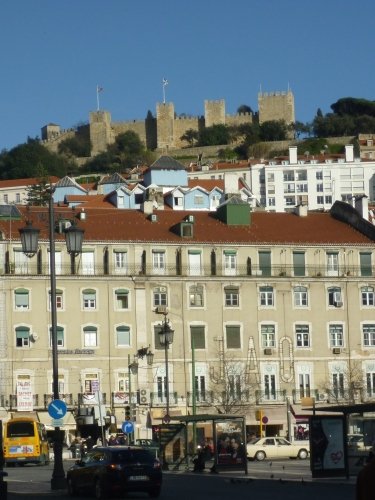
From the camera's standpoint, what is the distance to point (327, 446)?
38625 mm

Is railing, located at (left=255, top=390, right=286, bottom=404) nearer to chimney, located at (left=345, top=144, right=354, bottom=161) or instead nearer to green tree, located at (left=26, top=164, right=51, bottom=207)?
green tree, located at (left=26, top=164, right=51, bottom=207)

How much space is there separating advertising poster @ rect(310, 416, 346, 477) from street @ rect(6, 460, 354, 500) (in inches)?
18.9

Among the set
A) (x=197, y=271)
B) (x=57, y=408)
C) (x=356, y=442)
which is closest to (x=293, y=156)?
(x=197, y=271)

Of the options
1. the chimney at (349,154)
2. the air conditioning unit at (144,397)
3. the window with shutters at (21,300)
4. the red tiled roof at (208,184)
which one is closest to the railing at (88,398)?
the air conditioning unit at (144,397)

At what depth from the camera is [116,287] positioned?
76.7m

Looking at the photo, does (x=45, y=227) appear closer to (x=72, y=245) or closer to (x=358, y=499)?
(x=72, y=245)

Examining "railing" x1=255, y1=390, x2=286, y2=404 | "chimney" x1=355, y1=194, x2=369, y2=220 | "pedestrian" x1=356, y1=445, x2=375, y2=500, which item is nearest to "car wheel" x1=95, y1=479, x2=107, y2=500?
"pedestrian" x1=356, y1=445, x2=375, y2=500

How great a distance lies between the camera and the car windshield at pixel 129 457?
34312 mm

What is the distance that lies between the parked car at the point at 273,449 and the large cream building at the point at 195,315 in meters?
12.4

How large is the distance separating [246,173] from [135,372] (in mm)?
106113

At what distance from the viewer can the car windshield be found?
3431 cm

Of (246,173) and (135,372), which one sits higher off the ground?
(246,173)

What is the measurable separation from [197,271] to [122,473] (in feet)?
147

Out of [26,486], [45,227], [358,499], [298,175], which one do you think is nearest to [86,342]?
[45,227]
